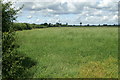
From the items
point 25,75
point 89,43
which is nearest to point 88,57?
point 89,43

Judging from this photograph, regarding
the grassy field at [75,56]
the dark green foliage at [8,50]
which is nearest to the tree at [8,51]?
the dark green foliage at [8,50]

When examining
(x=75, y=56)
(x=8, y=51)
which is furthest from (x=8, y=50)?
(x=75, y=56)

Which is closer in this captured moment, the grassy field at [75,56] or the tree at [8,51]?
the tree at [8,51]

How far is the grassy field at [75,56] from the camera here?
1045cm

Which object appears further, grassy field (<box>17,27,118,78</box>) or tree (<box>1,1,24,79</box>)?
grassy field (<box>17,27,118,78</box>)

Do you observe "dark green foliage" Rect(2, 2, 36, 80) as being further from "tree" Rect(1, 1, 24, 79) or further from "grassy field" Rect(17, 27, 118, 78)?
"grassy field" Rect(17, 27, 118, 78)

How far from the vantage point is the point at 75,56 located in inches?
526

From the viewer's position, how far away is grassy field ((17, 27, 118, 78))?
10453 millimetres

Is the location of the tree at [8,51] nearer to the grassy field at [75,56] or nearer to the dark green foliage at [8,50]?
the dark green foliage at [8,50]

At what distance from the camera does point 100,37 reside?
1895cm

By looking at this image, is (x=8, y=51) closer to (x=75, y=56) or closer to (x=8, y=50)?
(x=8, y=50)

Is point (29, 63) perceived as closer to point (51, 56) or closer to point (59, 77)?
point (51, 56)

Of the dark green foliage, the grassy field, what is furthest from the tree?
the grassy field

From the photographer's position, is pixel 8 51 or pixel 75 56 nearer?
pixel 8 51
